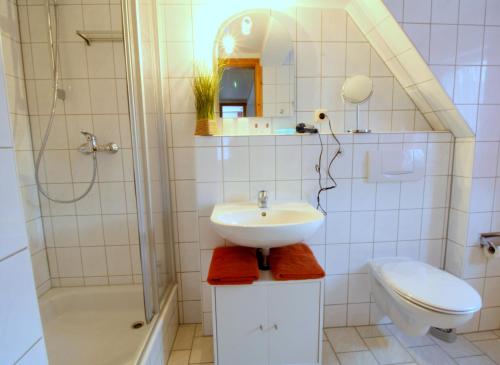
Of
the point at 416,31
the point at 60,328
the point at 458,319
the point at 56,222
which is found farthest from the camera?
the point at 56,222

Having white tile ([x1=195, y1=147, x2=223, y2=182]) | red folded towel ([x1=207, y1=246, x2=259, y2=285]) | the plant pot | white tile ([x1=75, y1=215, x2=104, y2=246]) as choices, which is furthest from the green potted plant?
white tile ([x1=75, y1=215, x2=104, y2=246])

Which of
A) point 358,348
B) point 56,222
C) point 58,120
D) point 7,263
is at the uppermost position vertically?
point 58,120

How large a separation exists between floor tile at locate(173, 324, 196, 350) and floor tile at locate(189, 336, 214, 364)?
40 millimetres

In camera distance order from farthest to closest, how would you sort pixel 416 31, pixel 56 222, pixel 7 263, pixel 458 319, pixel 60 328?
pixel 56 222 < pixel 60 328 < pixel 416 31 < pixel 458 319 < pixel 7 263

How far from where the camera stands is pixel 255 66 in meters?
1.60

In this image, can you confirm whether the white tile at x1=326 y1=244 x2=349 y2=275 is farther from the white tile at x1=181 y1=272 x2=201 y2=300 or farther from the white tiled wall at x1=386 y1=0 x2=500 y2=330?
the white tile at x1=181 y1=272 x2=201 y2=300

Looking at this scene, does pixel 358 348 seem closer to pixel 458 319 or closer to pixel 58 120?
pixel 458 319

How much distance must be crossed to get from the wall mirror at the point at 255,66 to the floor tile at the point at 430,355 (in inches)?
63.1

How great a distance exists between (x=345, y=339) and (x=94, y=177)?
1.88 meters

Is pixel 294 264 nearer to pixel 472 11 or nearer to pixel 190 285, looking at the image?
pixel 190 285

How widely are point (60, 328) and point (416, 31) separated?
104 inches

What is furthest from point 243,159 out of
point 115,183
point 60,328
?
point 60,328

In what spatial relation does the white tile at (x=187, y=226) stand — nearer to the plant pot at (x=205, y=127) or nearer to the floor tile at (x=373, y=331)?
the plant pot at (x=205, y=127)

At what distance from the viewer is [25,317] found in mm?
490
